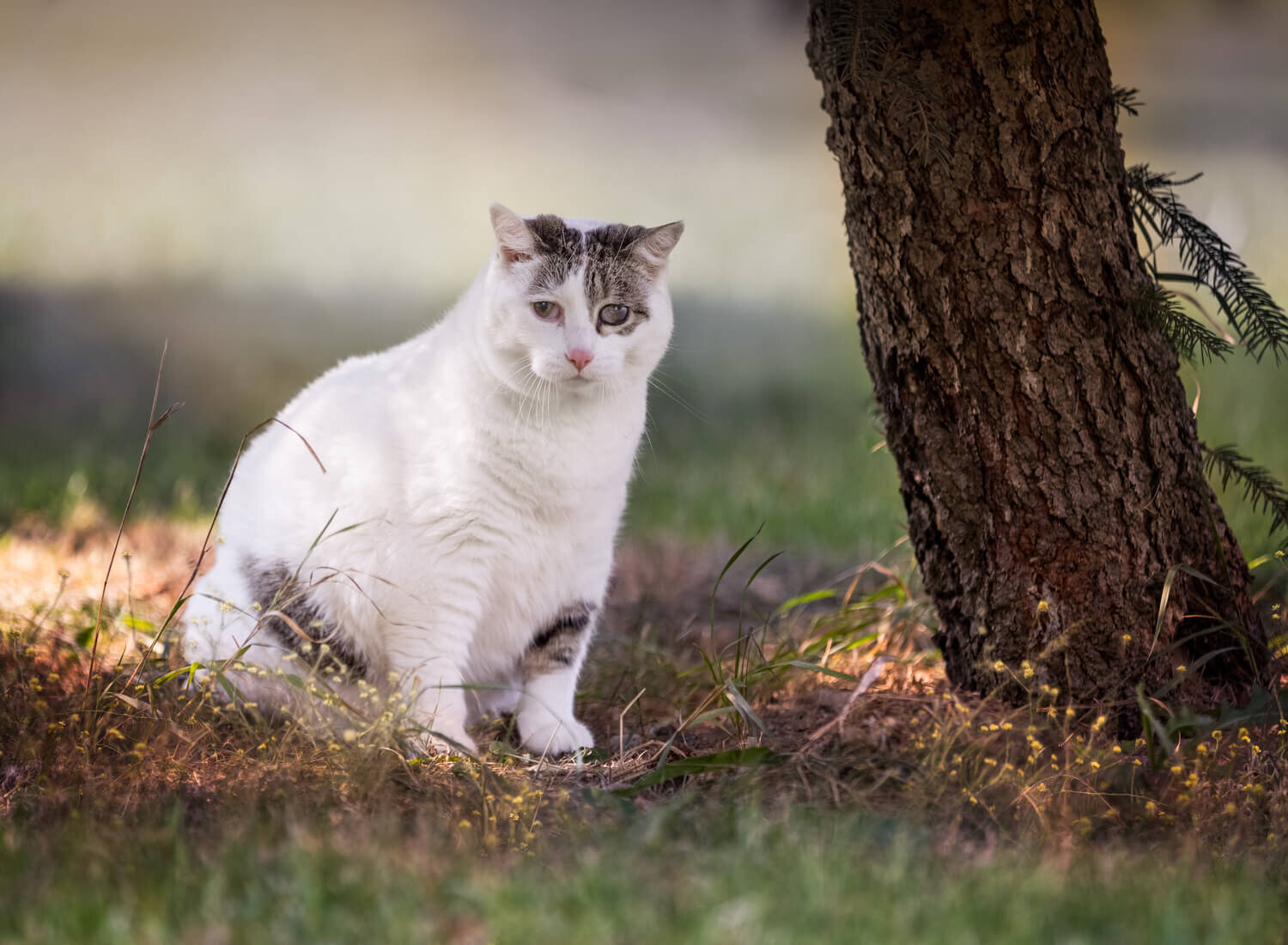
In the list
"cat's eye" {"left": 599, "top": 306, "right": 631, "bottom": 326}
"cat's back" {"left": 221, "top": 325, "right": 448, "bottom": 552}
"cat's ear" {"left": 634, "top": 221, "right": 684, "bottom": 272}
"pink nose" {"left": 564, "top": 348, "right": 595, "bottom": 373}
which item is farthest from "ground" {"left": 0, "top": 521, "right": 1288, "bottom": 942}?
"cat's ear" {"left": 634, "top": 221, "right": 684, "bottom": 272}

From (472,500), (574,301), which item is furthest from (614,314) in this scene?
(472,500)

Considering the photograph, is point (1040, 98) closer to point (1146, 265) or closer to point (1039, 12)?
point (1039, 12)

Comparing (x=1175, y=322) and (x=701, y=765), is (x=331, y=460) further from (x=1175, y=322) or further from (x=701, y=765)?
(x=1175, y=322)

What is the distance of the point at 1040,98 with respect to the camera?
7.41 feet

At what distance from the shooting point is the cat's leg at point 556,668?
2693mm

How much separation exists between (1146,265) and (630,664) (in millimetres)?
1782

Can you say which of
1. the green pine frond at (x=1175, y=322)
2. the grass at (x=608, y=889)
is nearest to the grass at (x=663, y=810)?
the grass at (x=608, y=889)

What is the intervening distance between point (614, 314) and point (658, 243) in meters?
0.24

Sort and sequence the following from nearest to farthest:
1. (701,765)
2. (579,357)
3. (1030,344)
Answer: (701,765)
(1030,344)
(579,357)

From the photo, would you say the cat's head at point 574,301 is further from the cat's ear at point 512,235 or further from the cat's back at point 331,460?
the cat's back at point 331,460

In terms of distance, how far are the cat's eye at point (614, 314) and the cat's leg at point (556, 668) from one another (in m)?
0.72

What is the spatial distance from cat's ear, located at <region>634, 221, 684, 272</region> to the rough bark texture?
0.45m

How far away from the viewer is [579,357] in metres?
2.43

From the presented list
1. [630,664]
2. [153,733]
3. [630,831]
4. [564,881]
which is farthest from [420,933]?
[630,664]
